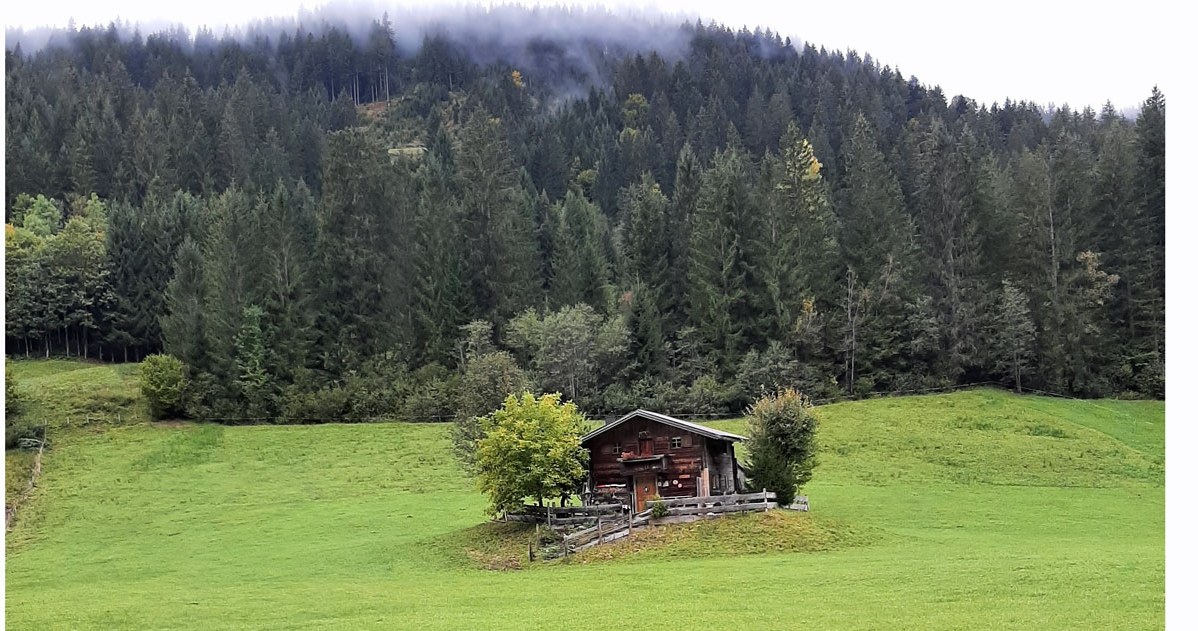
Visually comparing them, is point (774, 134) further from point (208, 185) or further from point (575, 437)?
point (575, 437)

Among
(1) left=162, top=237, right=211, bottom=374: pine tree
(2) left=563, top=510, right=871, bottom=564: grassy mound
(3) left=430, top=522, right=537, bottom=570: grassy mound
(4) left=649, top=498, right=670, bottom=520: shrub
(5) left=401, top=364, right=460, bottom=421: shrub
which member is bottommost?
(3) left=430, top=522, right=537, bottom=570: grassy mound

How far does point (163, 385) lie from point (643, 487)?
3995cm

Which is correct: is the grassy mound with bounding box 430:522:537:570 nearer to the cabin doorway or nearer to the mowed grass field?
the mowed grass field

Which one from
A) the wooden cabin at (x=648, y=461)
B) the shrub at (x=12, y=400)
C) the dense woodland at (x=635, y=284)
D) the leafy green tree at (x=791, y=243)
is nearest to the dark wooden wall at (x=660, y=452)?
the wooden cabin at (x=648, y=461)

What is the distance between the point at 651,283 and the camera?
81.1 m

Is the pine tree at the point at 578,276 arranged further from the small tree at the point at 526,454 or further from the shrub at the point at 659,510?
the shrub at the point at 659,510

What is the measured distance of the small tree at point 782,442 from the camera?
37.8 meters

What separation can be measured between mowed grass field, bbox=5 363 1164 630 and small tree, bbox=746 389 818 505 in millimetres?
2351

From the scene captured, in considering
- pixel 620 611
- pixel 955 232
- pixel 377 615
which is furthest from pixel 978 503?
pixel 955 232

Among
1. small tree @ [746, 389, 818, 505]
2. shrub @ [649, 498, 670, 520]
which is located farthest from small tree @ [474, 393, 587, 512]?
small tree @ [746, 389, 818, 505]

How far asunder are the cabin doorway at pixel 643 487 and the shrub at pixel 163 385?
3934 centimetres

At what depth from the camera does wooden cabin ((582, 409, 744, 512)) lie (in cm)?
4025

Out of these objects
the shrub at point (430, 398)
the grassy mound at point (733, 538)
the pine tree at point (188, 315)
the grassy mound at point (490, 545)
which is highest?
the pine tree at point (188, 315)

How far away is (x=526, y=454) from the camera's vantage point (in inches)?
1444
